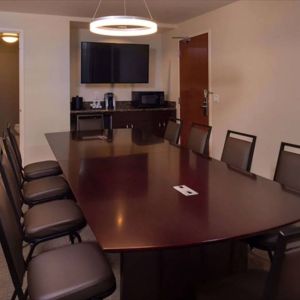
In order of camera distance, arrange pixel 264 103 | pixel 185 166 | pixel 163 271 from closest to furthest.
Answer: pixel 163 271 < pixel 185 166 < pixel 264 103

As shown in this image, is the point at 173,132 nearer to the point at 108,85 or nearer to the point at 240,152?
the point at 240,152

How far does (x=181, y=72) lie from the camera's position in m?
5.94

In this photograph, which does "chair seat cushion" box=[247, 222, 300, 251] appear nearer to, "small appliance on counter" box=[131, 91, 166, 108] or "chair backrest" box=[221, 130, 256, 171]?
"chair backrest" box=[221, 130, 256, 171]

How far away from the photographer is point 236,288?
1.50 m

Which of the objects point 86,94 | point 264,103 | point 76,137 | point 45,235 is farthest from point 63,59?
point 45,235

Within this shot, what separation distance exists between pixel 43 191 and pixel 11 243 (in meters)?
1.34

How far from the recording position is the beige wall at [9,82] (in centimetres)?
866

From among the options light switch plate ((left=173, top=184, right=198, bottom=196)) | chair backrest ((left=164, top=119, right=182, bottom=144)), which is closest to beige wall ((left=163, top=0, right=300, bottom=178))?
chair backrest ((left=164, top=119, right=182, bottom=144))

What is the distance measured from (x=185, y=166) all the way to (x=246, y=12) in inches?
106

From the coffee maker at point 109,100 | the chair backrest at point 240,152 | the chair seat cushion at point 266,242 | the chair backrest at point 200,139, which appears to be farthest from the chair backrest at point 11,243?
the coffee maker at point 109,100

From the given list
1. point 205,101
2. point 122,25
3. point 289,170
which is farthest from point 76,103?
point 289,170

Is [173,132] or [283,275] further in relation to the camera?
[173,132]

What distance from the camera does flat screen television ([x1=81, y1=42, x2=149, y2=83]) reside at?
5707mm

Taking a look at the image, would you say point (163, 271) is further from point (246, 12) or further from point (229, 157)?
point (246, 12)
